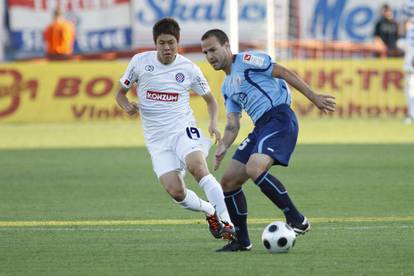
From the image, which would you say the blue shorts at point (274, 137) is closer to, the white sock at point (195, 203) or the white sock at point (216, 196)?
the white sock at point (216, 196)

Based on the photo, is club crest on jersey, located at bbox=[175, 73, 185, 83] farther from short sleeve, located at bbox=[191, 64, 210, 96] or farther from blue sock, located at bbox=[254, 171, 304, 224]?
blue sock, located at bbox=[254, 171, 304, 224]

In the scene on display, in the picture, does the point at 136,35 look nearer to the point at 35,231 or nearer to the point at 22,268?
the point at 35,231

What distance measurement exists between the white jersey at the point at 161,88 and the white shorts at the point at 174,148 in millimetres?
83

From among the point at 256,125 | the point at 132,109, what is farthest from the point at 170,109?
the point at 256,125

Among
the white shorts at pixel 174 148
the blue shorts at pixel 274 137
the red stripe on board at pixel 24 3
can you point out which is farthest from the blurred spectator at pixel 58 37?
the blue shorts at pixel 274 137

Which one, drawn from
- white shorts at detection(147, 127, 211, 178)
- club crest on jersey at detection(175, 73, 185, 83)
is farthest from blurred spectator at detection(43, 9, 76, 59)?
white shorts at detection(147, 127, 211, 178)

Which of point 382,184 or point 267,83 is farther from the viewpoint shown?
point 382,184

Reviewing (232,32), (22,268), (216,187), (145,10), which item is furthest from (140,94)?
(145,10)

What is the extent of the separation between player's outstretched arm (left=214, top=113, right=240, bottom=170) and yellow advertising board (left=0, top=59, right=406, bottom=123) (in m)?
16.8

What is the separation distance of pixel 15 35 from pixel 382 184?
22999 millimetres

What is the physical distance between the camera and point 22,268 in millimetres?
9305

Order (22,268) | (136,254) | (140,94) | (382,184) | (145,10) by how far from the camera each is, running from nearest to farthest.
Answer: (22,268) < (136,254) < (140,94) < (382,184) < (145,10)

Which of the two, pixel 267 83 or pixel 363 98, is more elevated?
pixel 267 83

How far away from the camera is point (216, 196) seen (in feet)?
34.7
